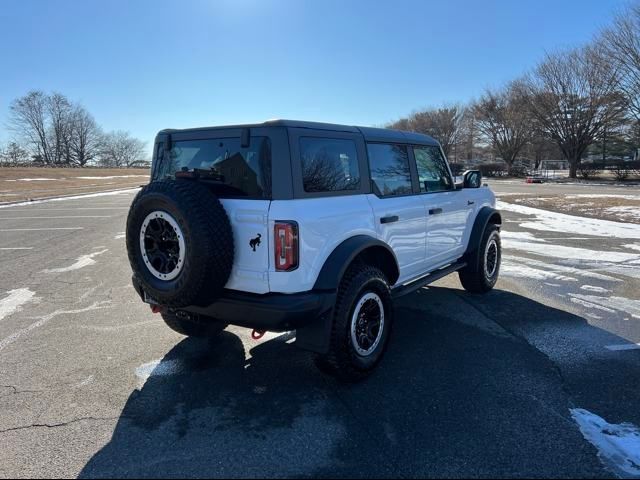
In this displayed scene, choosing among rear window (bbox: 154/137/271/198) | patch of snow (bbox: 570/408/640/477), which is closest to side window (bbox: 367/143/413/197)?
rear window (bbox: 154/137/271/198)

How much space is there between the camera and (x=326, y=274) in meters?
3.12

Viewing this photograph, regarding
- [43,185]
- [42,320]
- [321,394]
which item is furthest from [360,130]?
[43,185]

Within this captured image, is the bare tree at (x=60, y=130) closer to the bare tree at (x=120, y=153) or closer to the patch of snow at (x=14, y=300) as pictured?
the bare tree at (x=120, y=153)

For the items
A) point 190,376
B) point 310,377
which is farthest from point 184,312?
point 310,377

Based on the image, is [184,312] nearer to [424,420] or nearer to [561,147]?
[424,420]

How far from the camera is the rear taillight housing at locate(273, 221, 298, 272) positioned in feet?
9.59

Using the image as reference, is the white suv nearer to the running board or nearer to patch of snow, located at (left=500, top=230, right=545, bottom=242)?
the running board

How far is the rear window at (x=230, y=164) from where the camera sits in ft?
10.2

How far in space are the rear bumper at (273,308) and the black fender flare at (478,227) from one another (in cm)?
295

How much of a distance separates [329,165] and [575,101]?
44736 millimetres

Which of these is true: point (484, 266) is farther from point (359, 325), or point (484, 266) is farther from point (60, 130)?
point (60, 130)

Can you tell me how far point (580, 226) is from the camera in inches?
452

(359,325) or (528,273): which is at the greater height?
(359,325)

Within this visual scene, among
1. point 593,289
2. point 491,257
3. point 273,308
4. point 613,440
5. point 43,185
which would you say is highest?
point 43,185
